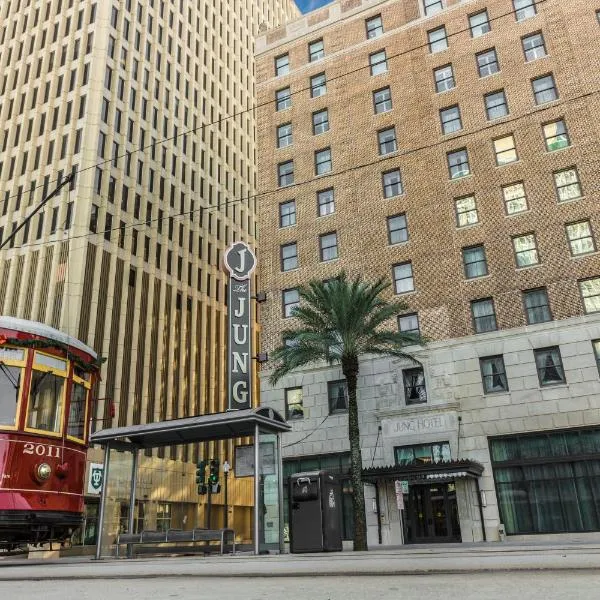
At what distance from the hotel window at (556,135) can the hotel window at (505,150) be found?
1.61 metres

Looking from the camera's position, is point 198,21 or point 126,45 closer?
point 126,45

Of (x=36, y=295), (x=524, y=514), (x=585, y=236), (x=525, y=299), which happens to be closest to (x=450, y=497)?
(x=524, y=514)

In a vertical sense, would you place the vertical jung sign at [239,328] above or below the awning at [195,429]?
above

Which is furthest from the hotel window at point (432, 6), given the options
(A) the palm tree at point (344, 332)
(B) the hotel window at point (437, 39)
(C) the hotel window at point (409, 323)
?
(A) the palm tree at point (344, 332)

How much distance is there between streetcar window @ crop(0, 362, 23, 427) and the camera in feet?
42.1

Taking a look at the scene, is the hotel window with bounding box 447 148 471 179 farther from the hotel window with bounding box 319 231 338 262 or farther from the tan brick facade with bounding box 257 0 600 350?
the hotel window with bounding box 319 231 338 262

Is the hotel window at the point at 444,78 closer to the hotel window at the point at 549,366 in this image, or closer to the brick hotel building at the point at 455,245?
the brick hotel building at the point at 455,245

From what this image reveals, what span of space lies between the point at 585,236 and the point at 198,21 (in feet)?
177

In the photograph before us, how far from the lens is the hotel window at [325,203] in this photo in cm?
3581

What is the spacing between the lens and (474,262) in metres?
30.7

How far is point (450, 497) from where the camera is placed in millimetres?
27453

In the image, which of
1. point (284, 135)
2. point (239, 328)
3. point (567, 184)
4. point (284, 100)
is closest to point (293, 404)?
point (239, 328)

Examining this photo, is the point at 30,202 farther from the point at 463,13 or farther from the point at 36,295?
the point at 463,13

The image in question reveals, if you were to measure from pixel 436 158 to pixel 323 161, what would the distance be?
717 cm
